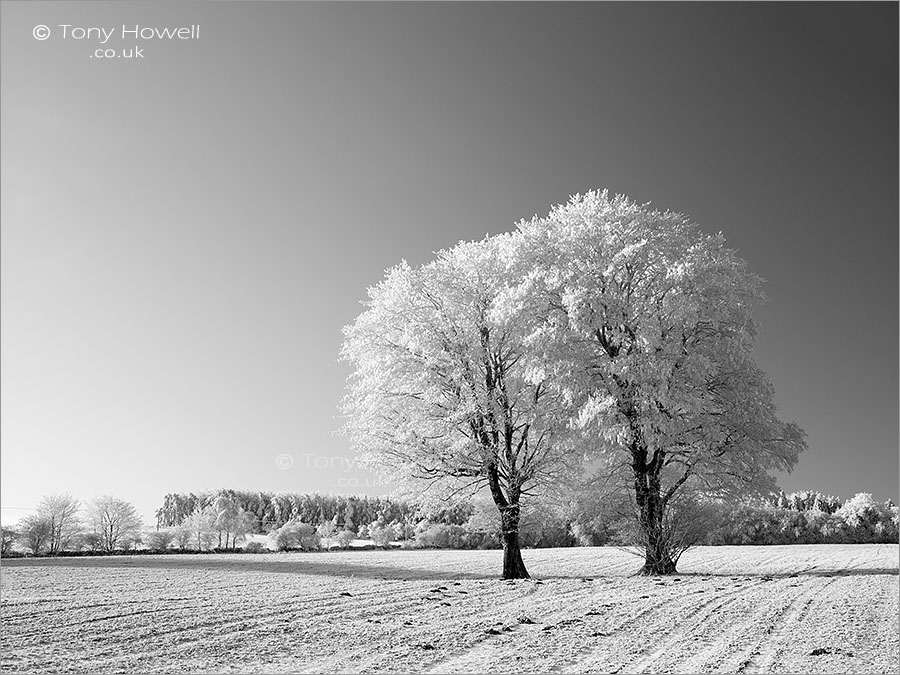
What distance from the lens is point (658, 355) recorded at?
63.9ft

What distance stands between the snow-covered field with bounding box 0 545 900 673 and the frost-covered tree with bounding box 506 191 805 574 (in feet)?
16.8

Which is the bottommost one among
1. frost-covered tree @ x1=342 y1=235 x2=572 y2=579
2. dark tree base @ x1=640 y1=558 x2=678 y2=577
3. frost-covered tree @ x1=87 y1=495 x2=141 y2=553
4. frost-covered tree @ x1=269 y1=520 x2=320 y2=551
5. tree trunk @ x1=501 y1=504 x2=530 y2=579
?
frost-covered tree @ x1=269 y1=520 x2=320 y2=551

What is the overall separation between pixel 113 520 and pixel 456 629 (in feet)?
235

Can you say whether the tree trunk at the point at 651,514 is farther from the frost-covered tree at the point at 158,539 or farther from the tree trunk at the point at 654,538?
the frost-covered tree at the point at 158,539

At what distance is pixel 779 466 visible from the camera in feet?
68.2

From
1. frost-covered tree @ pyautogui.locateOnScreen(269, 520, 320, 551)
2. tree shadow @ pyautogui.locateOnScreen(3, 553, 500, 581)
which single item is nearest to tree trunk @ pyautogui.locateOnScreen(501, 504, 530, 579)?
tree shadow @ pyautogui.locateOnScreen(3, 553, 500, 581)

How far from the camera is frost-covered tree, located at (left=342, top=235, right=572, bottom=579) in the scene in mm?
20609

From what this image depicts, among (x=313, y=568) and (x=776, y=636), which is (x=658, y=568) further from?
(x=313, y=568)

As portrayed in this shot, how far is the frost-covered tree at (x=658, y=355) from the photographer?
19.4 m

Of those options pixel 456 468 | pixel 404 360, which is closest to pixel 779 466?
pixel 456 468

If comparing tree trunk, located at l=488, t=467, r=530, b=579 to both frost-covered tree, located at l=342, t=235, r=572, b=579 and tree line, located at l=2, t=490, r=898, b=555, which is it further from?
tree line, located at l=2, t=490, r=898, b=555

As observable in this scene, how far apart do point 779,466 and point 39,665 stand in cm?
2073

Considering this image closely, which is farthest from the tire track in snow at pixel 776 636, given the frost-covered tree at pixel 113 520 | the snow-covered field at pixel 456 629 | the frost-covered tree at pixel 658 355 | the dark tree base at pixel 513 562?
the frost-covered tree at pixel 113 520

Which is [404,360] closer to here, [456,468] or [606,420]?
[456,468]
